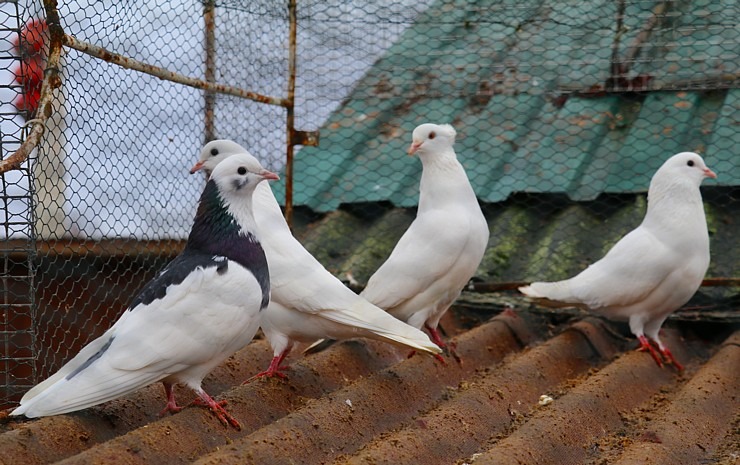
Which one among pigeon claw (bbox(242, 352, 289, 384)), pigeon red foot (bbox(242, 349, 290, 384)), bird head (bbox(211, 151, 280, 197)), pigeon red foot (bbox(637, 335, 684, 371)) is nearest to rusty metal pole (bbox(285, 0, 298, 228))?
pigeon red foot (bbox(242, 349, 290, 384))

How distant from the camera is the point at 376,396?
374 centimetres

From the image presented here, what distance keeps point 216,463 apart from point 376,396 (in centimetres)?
111

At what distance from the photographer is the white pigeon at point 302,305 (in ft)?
13.3

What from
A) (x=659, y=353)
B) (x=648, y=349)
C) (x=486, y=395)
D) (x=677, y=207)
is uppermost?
(x=486, y=395)

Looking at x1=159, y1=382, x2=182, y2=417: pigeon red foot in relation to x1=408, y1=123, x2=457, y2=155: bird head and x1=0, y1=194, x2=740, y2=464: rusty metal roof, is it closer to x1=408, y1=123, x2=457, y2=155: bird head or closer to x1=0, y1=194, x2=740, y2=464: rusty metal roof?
x1=0, y1=194, x2=740, y2=464: rusty metal roof

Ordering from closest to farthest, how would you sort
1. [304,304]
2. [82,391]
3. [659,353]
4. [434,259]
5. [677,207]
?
[82,391] < [304,304] < [434,259] < [659,353] < [677,207]

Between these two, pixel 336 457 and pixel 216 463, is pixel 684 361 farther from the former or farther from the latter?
pixel 216 463

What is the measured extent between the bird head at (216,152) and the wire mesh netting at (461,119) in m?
0.35

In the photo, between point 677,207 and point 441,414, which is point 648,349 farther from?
point 441,414

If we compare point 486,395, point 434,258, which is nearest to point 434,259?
point 434,258

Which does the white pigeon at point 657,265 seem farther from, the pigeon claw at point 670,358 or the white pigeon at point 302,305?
the white pigeon at point 302,305

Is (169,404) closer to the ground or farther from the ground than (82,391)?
closer to the ground

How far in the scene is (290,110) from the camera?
5922 millimetres

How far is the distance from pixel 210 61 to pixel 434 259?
154cm
